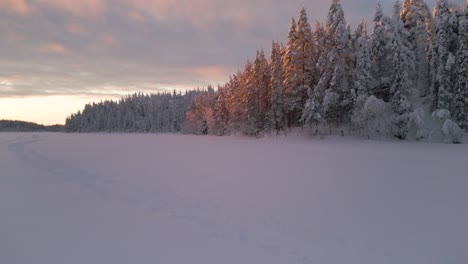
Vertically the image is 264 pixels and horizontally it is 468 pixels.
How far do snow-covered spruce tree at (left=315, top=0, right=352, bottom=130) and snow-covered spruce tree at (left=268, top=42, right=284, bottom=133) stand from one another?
31.4 feet

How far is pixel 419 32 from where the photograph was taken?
42500 millimetres

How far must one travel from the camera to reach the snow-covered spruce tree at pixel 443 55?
33656 millimetres

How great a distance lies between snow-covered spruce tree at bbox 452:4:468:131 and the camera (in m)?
32.7

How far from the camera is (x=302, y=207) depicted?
8.31 meters

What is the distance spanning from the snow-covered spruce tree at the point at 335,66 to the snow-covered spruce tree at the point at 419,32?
1054 cm

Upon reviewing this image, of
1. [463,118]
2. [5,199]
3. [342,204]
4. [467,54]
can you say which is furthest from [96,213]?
[467,54]

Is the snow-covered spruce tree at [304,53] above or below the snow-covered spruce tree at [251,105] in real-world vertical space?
above

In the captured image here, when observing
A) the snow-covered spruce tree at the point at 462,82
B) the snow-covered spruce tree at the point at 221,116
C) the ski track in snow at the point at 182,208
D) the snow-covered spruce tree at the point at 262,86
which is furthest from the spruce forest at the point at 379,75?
the ski track in snow at the point at 182,208

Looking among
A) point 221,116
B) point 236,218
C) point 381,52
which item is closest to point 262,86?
point 221,116

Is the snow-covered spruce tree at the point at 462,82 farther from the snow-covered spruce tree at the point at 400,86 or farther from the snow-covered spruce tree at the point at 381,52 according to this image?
the snow-covered spruce tree at the point at 381,52

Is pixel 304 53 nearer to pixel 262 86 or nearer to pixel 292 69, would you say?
pixel 292 69

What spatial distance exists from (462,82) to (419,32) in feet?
42.1

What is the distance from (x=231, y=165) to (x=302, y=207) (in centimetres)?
852

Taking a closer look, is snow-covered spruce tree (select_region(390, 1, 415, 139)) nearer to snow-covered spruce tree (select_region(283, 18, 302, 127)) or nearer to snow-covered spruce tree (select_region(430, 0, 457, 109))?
snow-covered spruce tree (select_region(430, 0, 457, 109))
